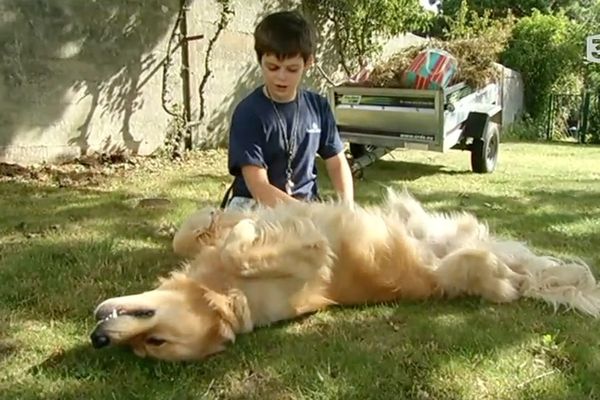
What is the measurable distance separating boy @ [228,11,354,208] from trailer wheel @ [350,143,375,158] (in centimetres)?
393

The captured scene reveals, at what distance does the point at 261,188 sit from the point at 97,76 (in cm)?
425

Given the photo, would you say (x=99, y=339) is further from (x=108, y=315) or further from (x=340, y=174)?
(x=340, y=174)

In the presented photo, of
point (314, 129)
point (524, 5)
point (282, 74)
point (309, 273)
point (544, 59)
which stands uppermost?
point (524, 5)

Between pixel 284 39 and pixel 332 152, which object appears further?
pixel 332 152

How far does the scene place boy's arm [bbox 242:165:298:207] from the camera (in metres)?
2.65

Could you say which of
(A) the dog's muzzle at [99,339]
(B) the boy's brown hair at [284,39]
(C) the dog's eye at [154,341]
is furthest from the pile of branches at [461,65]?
(A) the dog's muzzle at [99,339]

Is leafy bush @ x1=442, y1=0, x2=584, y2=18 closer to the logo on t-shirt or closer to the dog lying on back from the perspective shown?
the logo on t-shirt

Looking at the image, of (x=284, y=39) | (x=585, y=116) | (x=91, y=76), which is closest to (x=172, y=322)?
(x=284, y=39)

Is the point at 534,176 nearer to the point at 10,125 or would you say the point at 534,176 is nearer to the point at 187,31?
the point at 187,31

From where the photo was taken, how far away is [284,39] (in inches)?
106

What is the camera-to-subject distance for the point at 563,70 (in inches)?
556

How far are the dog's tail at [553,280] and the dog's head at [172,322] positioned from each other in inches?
50.1

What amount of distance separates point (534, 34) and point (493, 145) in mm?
8249

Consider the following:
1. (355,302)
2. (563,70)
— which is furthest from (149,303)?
(563,70)
